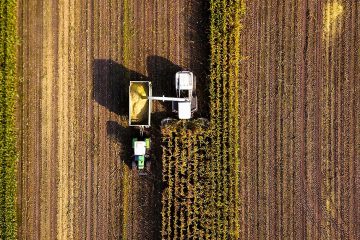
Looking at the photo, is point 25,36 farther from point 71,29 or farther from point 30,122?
point 30,122

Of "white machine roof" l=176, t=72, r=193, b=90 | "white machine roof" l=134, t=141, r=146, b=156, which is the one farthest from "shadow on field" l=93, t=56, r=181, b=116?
"white machine roof" l=134, t=141, r=146, b=156

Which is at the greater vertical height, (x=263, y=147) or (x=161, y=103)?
(x=161, y=103)

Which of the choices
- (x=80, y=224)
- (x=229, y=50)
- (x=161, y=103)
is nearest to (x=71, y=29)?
(x=161, y=103)

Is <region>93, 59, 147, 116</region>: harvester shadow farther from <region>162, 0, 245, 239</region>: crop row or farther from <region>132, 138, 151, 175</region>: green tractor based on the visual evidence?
<region>162, 0, 245, 239</region>: crop row

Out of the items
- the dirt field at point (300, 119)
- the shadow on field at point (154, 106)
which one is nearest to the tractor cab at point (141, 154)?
the shadow on field at point (154, 106)

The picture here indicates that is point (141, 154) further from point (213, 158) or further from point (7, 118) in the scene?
point (7, 118)

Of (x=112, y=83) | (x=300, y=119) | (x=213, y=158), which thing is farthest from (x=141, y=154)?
(x=300, y=119)
